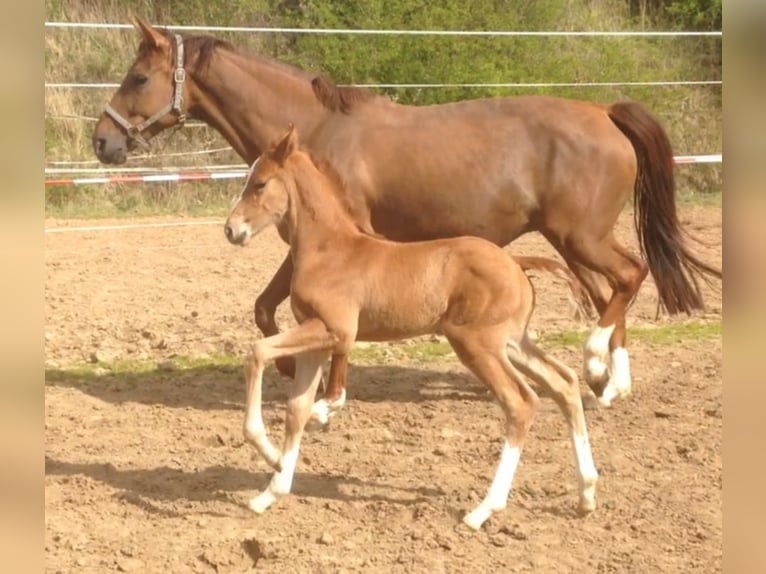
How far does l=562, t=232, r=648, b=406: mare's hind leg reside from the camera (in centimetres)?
640

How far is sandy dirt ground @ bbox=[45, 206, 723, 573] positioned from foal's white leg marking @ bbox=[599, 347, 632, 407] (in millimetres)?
77

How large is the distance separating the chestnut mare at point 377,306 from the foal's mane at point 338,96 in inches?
64.3

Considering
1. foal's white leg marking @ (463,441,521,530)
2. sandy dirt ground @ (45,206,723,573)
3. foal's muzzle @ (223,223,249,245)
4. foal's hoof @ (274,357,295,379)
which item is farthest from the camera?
foal's hoof @ (274,357,295,379)

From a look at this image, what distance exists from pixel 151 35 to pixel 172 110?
44 cm

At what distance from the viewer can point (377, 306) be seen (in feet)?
15.6

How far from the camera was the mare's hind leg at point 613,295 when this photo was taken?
6402 millimetres

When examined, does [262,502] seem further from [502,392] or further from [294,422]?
[502,392]

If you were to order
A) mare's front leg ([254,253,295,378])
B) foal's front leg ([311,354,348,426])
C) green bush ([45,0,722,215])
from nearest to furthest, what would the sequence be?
foal's front leg ([311,354,348,426]) → mare's front leg ([254,253,295,378]) → green bush ([45,0,722,215])

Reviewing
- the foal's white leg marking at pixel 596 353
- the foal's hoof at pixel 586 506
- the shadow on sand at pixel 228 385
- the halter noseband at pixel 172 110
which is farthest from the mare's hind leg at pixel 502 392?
the halter noseband at pixel 172 110

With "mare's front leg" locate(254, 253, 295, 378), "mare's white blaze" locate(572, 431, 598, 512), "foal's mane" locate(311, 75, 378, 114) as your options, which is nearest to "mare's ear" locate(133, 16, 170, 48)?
"foal's mane" locate(311, 75, 378, 114)

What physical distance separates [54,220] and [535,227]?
8.10 meters

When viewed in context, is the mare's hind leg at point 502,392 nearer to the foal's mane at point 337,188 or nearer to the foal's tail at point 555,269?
the foal's tail at point 555,269

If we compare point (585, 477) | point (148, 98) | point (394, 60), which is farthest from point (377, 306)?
point (394, 60)

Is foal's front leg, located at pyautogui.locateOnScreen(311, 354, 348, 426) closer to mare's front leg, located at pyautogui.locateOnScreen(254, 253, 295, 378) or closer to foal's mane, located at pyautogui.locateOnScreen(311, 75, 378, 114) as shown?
mare's front leg, located at pyautogui.locateOnScreen(254, 253, 295, 378)
